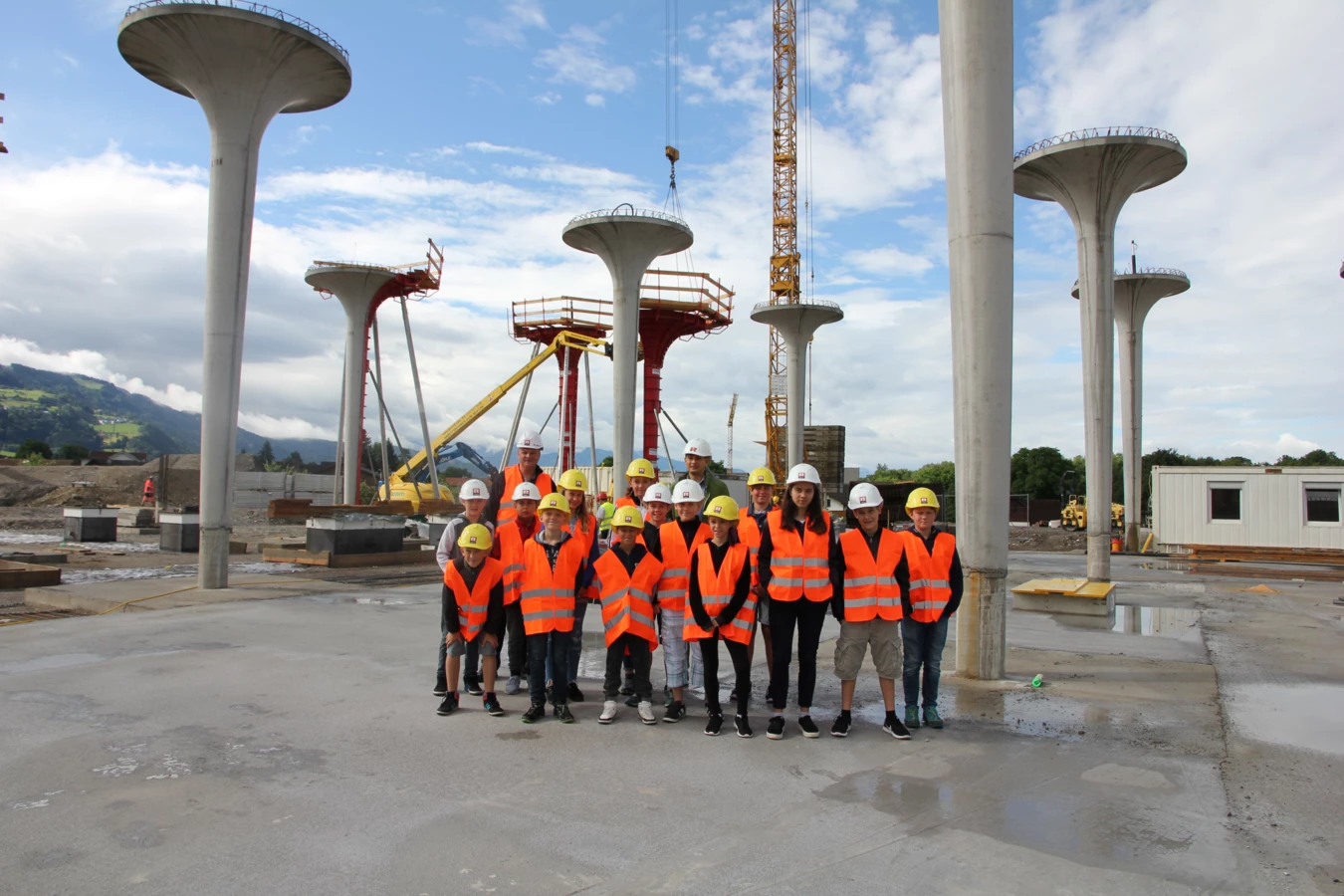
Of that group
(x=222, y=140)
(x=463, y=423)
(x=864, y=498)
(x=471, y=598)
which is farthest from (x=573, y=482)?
(x=463, y=423)

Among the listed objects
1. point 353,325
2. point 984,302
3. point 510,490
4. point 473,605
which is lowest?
point 473,605

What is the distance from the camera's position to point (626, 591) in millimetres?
6215

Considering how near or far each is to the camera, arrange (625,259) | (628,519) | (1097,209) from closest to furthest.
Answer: (628,519)
(1097,209)
(625,259)

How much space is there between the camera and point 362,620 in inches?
415

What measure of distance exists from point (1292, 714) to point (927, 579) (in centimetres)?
320

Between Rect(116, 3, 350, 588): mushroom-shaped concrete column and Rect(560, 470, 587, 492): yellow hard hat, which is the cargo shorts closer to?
Rect(560, 470, 587, 492): yellow hard hat

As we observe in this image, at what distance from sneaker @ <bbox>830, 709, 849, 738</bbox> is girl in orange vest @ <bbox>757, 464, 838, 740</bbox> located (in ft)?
0.39

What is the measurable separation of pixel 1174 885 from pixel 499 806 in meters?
3.17

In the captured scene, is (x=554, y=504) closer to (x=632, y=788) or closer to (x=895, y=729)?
(x=632, y=788)

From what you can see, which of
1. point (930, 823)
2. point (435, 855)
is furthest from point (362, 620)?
point (930, 823)

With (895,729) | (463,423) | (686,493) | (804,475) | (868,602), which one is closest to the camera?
(895,729)

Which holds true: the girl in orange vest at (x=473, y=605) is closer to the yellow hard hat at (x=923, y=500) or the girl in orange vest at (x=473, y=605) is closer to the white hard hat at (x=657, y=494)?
the white hard hat at (x=657, y=494)

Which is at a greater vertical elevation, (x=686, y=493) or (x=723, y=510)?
(x=686, y=493)

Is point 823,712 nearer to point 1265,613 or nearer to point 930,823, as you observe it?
point 930,823
